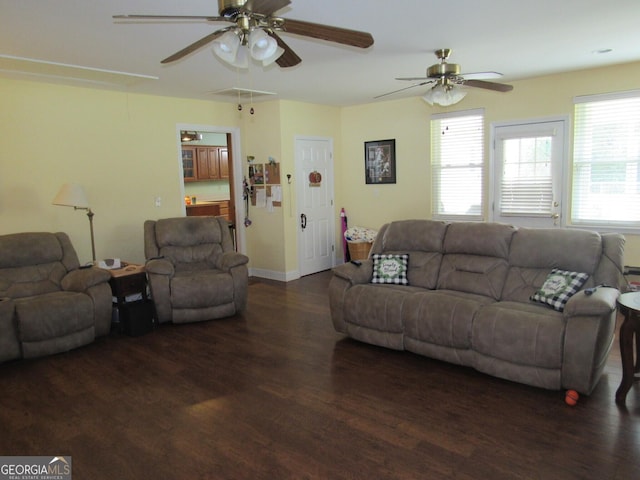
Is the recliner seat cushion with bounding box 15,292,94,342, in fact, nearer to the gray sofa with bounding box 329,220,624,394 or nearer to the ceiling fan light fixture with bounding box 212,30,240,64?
the gray sofa with bounding box 329,220,624,394

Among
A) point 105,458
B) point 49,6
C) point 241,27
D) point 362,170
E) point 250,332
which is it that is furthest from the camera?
point 362,170

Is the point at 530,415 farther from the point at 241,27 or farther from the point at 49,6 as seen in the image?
the point at 49,6

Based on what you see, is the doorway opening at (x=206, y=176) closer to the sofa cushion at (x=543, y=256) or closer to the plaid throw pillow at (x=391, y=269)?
the plaid throw pillow at (x=391, y=269)

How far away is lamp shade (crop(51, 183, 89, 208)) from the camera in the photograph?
455 centimetres

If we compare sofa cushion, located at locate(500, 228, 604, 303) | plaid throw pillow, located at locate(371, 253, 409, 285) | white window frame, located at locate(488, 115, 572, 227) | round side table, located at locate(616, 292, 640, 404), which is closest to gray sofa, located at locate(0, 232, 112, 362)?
plaid throw pillow, located at locate(371, 253, 409, 285)

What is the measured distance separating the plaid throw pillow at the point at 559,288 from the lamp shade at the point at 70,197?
4.39m

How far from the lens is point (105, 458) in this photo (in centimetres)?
246

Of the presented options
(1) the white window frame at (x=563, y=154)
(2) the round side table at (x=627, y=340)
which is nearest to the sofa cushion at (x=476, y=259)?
(2) the round side table at (x=627, y=340)

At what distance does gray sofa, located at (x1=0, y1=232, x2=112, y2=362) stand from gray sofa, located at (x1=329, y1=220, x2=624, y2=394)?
2254 mm

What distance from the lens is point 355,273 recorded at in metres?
4.14

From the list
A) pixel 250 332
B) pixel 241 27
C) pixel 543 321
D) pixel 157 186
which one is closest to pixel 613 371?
pixel 543 321

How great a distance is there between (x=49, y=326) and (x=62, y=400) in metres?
0.96

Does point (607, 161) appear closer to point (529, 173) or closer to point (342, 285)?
point (529, 173)

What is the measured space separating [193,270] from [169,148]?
1.88 metres
